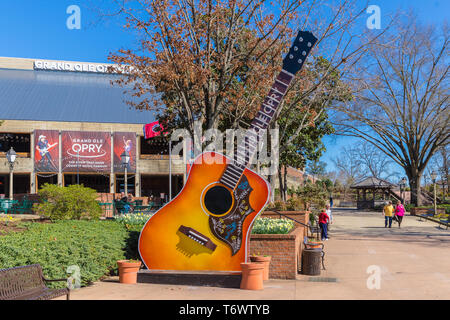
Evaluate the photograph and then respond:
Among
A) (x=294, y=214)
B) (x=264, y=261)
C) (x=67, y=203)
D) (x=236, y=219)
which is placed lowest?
(x=264, y=261)

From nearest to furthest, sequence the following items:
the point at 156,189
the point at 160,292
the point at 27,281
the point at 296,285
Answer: the point at 27,281 < the point at 160,292 < the point at 296,285 < the point at 156,189

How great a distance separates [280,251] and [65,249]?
180 inches

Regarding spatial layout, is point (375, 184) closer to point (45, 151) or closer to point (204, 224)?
point (45, 151)

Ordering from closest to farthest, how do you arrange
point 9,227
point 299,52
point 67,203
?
point 299,52 → point 9,227 → point 67,203

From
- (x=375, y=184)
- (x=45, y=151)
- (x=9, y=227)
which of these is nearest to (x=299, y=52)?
(x=9, y=227)

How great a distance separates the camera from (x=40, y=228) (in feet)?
35.8

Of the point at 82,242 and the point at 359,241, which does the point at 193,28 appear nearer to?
the point at 82,242

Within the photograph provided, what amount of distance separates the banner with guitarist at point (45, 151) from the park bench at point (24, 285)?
34.2 metres

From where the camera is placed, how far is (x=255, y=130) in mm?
9234

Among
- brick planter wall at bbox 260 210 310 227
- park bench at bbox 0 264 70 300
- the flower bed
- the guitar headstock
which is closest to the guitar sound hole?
the guitar headstock

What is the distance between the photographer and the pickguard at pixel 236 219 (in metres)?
9.09

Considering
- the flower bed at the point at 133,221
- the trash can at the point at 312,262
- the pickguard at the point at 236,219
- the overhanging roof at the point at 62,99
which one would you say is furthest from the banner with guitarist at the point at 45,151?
the pickguard at the point at 236,219

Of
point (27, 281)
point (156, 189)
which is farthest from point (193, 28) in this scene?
point (156, 189)

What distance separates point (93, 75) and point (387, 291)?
4824 cm
